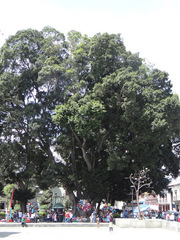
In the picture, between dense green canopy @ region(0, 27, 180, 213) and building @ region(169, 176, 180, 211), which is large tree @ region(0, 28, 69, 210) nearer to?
dense green canopy @ region(0, 27, 180, 213)

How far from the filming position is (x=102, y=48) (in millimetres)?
30469

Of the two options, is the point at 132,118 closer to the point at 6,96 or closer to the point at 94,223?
the point at 94,223

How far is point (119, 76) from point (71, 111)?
17.5ft

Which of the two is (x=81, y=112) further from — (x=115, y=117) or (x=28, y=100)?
(x=28, y=100)

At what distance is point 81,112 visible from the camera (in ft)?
91.6

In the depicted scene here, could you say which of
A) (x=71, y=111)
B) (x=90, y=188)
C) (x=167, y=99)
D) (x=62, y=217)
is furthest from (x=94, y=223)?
(x=167, y=99)

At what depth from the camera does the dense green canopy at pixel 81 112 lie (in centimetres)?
2823

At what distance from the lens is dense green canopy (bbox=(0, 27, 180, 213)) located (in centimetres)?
2823
